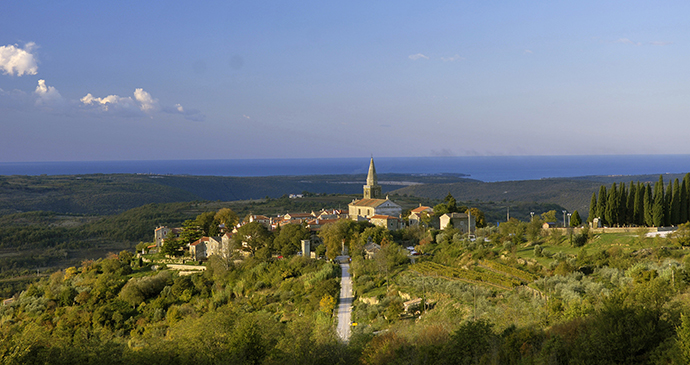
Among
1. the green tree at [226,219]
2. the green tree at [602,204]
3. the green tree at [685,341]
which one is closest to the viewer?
the green tree at [685,341]

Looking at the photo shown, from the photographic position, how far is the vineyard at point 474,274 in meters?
23.5

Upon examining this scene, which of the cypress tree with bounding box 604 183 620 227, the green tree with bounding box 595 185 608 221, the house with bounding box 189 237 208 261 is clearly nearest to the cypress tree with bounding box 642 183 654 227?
the cypress tree with bounding box 604 183 620 227

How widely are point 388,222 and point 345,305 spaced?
1545 centimetres

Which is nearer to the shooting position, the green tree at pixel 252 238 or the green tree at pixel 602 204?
the green tree at pixel 602 204

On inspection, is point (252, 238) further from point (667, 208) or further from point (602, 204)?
point (667, 208)

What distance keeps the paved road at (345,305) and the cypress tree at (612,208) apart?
54.0ft

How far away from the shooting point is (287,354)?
16.1 m

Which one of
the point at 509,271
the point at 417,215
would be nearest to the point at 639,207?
the point at 509,271

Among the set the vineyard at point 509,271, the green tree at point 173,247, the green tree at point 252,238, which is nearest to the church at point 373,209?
the green tree at point 252,238

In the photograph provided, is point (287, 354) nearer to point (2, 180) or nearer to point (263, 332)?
point (263, 332)

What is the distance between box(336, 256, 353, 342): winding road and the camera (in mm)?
22266

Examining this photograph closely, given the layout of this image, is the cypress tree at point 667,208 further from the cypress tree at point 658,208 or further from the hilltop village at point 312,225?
the hilltop village at point 312,225

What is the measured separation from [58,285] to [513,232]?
108 ft

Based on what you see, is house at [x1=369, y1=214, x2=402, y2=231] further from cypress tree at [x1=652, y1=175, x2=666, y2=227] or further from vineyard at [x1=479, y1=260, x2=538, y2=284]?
cypress tree at [x1=652, y1=175, x2=666, y2=227]
